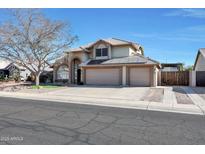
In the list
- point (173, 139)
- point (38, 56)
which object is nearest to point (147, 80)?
point (38, 56)

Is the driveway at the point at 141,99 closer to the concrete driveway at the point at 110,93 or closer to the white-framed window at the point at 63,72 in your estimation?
the concrete driveway at the point at 110,93

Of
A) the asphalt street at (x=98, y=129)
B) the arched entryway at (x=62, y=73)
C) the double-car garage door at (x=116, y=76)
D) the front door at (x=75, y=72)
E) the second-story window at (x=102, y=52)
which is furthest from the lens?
the arched entryway at (x=62, y=73)

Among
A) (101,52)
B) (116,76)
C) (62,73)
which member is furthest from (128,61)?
(62,73)

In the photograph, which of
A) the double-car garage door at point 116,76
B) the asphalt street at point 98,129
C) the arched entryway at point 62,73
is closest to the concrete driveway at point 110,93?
the double-car garage door at point 116,76

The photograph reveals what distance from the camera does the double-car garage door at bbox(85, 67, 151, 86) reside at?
22.2 metres

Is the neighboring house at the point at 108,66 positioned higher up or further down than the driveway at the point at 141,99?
higher up

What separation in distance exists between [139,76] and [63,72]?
1367 centimetres

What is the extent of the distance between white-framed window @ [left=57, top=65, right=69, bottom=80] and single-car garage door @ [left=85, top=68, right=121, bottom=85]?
526 cm

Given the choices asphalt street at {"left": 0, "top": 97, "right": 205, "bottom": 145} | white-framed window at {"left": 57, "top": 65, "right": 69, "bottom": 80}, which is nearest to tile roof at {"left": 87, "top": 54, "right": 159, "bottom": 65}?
white-framed window at {"left": 57, "top": 65, "right": 69, "bottom": 80}

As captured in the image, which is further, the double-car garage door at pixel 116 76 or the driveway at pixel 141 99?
the double-car garage door at pixel 116 76

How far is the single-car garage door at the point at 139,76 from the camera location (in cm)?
2205

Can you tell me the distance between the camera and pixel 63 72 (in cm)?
2981

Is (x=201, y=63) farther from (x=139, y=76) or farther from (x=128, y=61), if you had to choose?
(x=128, y=61)
